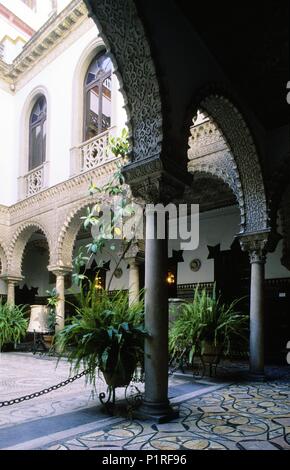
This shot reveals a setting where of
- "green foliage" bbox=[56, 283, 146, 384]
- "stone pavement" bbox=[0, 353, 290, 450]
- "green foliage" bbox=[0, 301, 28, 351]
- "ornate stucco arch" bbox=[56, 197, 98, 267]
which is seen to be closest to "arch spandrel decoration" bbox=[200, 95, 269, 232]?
"stone pavement" bbox=[0, 353, 290, 450]

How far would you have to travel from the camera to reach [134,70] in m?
4.38

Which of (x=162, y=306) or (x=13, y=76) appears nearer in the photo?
(x=162, y=306)

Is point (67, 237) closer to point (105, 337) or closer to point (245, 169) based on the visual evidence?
point (245, 169)

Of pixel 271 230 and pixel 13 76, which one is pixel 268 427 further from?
pixel 13 76

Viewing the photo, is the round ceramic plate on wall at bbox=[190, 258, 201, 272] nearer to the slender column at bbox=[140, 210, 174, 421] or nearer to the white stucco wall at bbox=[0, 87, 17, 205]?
the white stucco wall at bbox=[0, 87, 17, 205]

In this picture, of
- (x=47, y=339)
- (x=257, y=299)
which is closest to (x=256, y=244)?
(x=257, y=299)

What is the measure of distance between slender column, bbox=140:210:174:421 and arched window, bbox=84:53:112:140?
7.65 meters

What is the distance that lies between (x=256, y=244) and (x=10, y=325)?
7749mm

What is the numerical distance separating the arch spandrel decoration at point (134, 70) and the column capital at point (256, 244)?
3.31 m

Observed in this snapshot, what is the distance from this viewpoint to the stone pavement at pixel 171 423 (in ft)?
10.8

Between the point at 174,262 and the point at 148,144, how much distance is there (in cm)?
879
